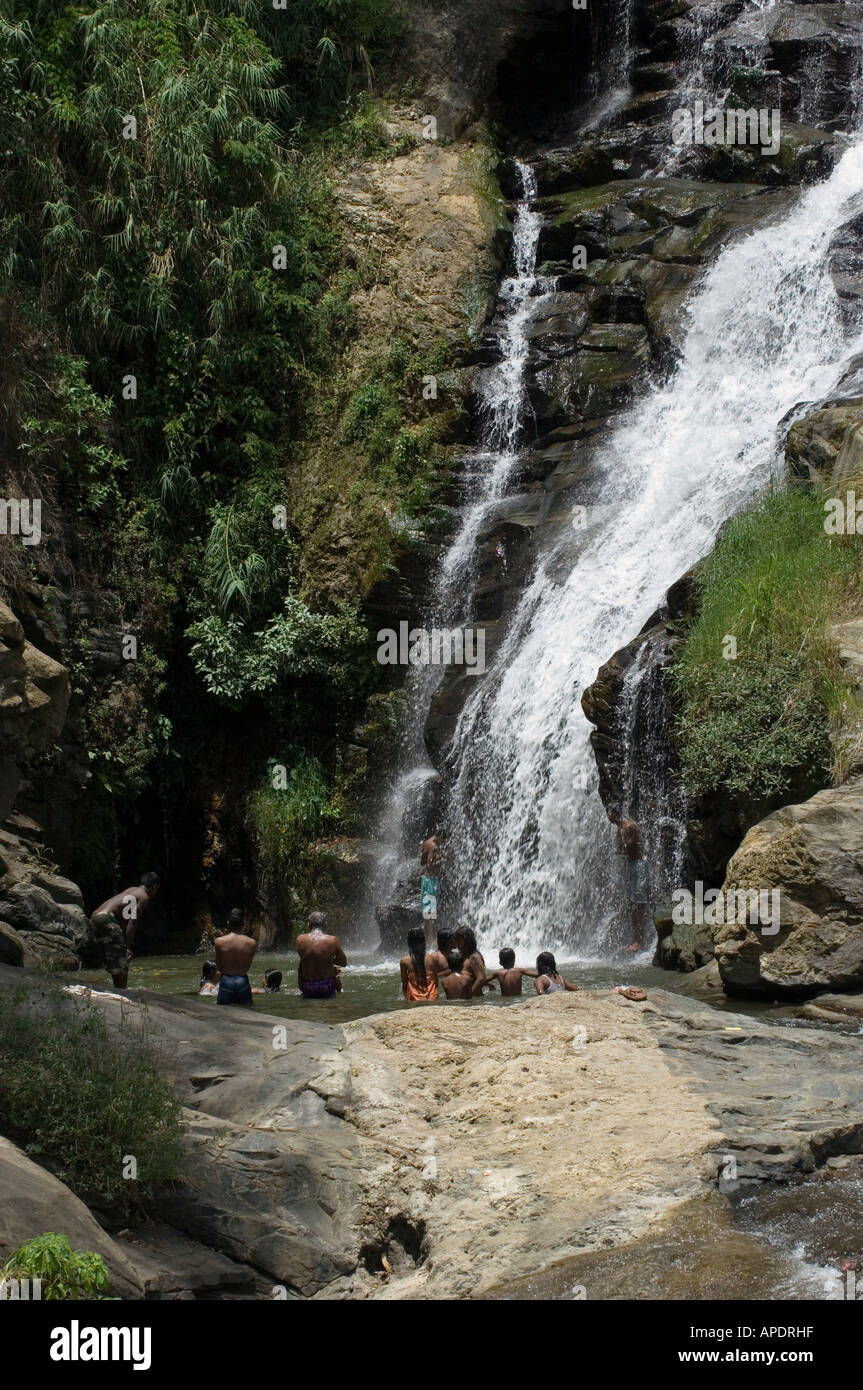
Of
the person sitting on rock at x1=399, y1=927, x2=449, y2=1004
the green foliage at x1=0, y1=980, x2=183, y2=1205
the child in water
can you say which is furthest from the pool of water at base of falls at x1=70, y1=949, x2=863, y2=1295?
the person sitting on rock at x1=399, y1=927, x2=449, y2=1004

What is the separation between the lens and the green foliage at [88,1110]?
267 inches

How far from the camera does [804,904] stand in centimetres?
1071

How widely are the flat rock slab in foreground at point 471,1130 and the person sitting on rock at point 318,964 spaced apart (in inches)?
121

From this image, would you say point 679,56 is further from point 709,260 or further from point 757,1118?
point 757,1118

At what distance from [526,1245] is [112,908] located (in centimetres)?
865

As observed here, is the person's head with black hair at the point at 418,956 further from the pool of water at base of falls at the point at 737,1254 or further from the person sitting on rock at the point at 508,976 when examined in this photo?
the pool of water at base of falls at the point at 737,1254

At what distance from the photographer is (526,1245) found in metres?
6.23

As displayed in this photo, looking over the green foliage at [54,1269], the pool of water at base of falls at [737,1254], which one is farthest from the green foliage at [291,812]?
the green foliage at [54,1269]

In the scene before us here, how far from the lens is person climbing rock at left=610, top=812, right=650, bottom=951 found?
A: 14047 mm

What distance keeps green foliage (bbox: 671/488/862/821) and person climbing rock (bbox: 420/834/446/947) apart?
9.72ft

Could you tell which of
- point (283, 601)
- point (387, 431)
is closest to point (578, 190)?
point (387, 431)

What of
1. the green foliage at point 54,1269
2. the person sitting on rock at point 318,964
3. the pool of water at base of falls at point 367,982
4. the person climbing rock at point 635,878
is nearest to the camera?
the green foliage at point 54,1269

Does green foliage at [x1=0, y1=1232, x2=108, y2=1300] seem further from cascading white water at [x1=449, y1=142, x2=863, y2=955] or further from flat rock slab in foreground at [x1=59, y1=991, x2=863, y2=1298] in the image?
cascading white water at [x1=449, y1=142, x2=863, y2=955]

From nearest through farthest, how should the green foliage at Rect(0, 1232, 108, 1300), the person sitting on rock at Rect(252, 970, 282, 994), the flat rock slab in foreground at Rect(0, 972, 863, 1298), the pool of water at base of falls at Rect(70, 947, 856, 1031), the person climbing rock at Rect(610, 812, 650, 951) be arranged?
the green foliage at Rect(0, 1232, 108, 1300), the flat rock slab in foreground at Rect(0, 972, 863, 1298), the pool of water at base of falls at Rect(70, 947, 856, 1031), the person sitting on rock at Rect(252, 970, 282, 994), the person climbing rock at Rect(610, 812, 650, 951)
